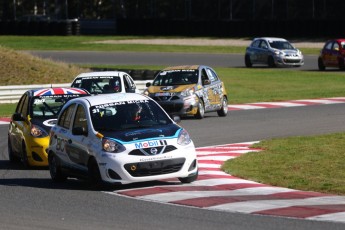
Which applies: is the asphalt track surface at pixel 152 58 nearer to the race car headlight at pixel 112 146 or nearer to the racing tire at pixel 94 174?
the racing tire at pixel 94 174

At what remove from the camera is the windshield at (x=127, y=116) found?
14.7m

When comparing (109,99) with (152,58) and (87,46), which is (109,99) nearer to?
(152,58)

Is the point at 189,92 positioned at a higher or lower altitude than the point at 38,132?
lower

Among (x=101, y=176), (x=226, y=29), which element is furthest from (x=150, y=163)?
(x=226, y=29)

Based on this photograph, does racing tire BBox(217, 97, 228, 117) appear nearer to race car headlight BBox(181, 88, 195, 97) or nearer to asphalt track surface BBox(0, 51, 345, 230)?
race car headlight BBox(181, 88, 195, 97)

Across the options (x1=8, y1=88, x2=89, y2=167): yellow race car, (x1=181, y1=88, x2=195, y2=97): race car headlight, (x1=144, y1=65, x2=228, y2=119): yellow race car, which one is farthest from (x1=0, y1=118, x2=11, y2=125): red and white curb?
(x1=8, y1=88, x2=89, y2=167): yellow race car

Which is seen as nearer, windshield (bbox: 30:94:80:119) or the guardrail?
windshield (bbox: 30:94:80:119)

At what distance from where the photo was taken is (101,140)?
14.2 metres

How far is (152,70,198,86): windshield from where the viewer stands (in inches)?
1069

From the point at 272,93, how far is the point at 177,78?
29.8ft

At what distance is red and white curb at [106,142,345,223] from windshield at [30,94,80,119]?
3.63m

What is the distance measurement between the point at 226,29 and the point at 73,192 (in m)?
60.1

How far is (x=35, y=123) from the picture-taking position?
1770 centimetres

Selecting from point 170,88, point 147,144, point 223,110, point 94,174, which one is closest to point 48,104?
point 94,174
